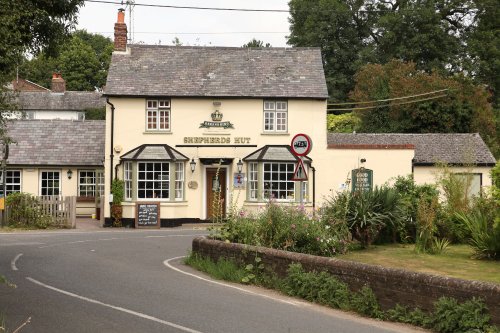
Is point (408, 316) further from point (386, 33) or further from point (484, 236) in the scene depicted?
point (386, 33)

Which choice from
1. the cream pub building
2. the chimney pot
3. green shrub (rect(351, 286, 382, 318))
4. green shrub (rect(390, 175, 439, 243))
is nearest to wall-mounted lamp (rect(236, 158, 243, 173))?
the cream pub building

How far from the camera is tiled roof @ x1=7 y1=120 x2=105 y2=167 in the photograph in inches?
1388

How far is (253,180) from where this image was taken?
31938mm

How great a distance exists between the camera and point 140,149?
3148cm

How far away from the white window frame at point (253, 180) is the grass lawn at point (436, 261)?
14664 millimetres

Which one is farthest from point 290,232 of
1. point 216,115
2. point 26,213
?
point 26,213

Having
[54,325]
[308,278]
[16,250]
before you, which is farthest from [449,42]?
[54,325]

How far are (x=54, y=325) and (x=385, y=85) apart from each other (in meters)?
41.8

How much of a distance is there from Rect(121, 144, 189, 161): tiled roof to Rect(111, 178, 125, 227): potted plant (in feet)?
3.76

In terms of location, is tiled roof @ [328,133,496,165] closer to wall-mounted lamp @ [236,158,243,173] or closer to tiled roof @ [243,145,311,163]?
tiled roof @ [243,145,311,163]

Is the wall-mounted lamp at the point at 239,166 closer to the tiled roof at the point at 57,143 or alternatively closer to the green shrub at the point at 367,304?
the tiled roof at the point at 57,143

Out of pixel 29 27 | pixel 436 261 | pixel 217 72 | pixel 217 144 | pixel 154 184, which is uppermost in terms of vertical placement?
pixel 217 72

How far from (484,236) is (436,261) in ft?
3.85

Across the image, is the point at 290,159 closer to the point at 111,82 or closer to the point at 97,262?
the point at 111,82
